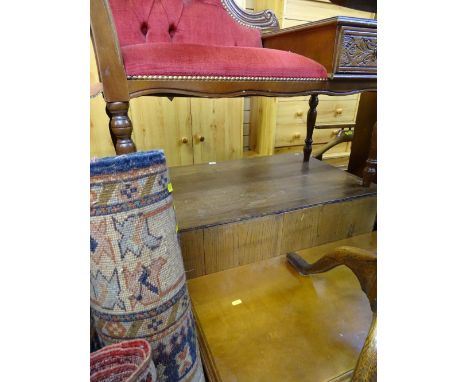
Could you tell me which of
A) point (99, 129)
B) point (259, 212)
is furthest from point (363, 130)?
point (99, 129)

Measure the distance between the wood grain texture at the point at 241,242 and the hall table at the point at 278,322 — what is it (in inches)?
1.1

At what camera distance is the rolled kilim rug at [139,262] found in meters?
0.36

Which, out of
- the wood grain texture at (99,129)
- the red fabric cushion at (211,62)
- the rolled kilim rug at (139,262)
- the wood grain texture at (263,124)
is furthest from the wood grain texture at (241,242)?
the wood grain texture at (263,124)

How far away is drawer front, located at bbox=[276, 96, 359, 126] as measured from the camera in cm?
174

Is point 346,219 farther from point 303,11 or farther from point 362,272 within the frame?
point 303,11

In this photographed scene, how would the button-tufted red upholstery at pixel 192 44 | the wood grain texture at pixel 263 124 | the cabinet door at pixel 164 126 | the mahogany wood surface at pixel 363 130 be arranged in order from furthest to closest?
the wood grain texture at pixel 263 124, the cabinet door at pixel 164 126, the mahogany wood surface at pixel 363 130, the button-tufted red upholstery at pixel 192 44

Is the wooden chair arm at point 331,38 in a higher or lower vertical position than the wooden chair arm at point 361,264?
higher

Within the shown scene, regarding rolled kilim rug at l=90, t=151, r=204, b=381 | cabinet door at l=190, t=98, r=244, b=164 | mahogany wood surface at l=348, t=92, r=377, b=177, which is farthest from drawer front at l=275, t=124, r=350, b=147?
rolled kilim rug at l=90, t=151, r=204, b=381

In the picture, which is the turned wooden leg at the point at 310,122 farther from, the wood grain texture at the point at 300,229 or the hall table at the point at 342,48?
the wood grain texture at the point at 300,229

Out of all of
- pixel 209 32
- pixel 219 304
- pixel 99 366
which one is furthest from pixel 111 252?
pixel 209 32
